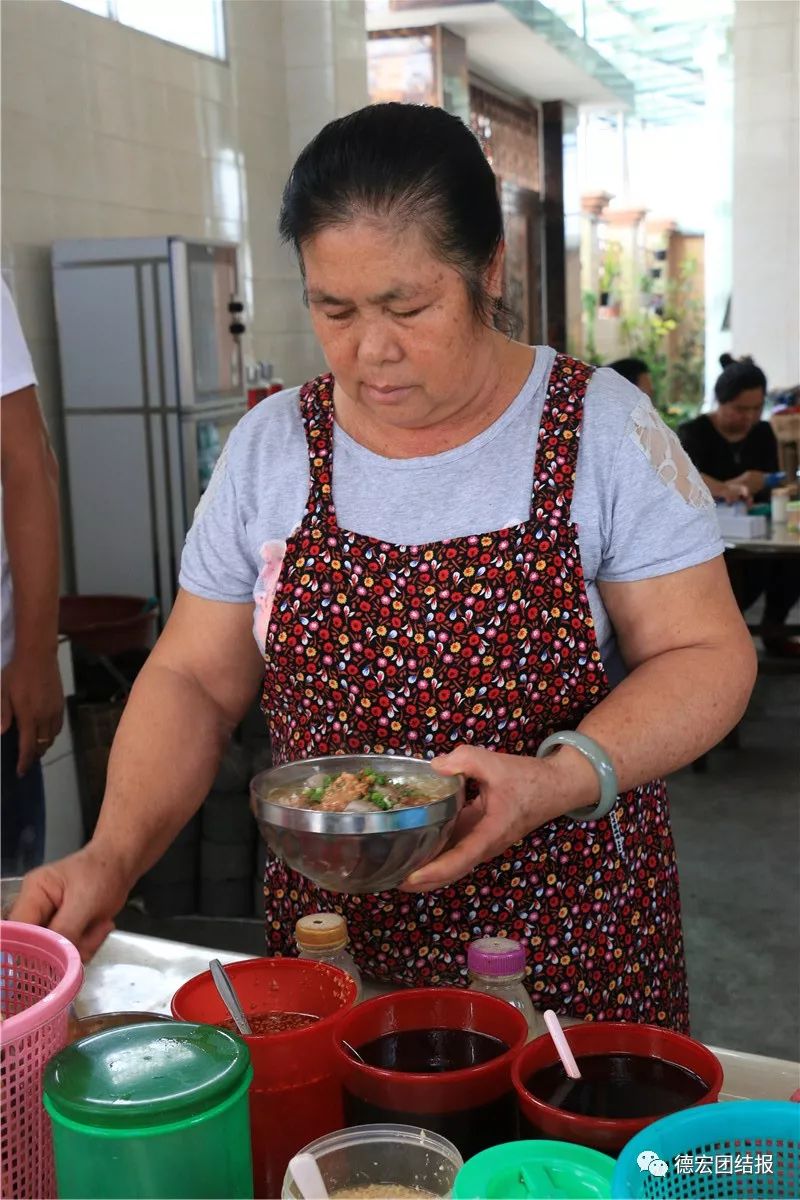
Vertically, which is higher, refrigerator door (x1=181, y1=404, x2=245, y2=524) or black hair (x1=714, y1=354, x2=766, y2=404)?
black hair (x1=714, y1=354, x2=766, y2=404)

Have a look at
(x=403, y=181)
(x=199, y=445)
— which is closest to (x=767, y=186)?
(x=199, y=445)

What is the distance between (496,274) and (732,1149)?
1.01 meters

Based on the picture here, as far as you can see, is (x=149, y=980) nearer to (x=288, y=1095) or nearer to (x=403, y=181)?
(x=288, y=1095)

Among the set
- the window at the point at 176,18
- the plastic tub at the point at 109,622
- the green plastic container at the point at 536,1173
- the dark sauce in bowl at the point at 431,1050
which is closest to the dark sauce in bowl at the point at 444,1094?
the dark sauce in bowl at the point at 431,1050

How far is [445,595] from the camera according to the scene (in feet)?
4.94

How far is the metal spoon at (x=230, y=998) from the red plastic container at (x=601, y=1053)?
238 mm

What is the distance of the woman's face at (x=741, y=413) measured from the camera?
6.46m

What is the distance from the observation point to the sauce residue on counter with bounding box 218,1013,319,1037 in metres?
1.11

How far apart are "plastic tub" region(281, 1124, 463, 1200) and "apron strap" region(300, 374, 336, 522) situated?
2.73ft

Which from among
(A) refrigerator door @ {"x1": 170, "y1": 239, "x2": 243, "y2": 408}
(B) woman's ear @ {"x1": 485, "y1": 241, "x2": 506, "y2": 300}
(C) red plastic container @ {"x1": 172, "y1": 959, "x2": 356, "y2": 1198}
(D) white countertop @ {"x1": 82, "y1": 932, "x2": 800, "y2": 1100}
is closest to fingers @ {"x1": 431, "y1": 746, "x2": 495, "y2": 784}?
(C) red plastic container @ {"x1": 172, "y1": 959, "x2": 356, "y2": 1198}

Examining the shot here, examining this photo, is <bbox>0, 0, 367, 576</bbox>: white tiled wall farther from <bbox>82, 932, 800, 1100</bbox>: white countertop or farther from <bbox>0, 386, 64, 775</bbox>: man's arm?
<bbox>82, 932, 800, 1100</bbox>: white countertop

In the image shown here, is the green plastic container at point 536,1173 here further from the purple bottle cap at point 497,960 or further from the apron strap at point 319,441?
the apron strap at point 319,441

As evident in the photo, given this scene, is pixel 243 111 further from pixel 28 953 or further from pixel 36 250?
pixel 28 953

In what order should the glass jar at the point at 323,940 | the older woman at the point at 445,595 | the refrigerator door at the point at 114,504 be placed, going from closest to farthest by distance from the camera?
the glass jar at the point at 323,940
the older woman at the point at 445,595
the refrigerator door at the point at 114,504
